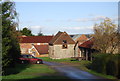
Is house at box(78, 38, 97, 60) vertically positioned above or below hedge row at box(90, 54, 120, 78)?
above

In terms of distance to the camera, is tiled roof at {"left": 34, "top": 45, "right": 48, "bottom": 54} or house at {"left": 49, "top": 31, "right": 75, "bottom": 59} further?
tiled roof at {"left": 34, "top": 45, "right": 48, "bottom": 54}

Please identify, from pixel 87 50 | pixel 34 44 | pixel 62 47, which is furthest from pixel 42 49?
pixel 87 50

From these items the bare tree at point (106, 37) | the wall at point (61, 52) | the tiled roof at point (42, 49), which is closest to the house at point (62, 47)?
the wall at point (61, 52)

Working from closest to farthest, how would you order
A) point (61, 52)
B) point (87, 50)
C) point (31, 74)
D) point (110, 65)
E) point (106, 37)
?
point (110, 65)
point (31, 74)
point (106, 37)
point (87, 50)
point (61, 52)

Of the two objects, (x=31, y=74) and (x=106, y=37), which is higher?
(x=106, y=37)

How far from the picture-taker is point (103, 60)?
17797 mm

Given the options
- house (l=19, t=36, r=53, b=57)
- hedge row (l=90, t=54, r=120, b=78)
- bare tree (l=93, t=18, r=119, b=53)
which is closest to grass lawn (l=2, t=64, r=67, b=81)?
hedge row (l=90, t=54, r=120, b=78)

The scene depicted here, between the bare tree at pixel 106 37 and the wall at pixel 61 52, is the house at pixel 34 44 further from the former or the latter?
the bare tree at pixel 106 37

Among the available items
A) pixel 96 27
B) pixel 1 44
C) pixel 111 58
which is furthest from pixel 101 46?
pixel 1 44

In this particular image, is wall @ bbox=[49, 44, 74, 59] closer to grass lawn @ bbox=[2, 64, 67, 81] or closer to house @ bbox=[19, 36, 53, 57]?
house @ bbox=[19, 36, 53, 57]

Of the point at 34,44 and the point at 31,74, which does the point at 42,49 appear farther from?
the point at 31,74

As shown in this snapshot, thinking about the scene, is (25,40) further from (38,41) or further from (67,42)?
(67,42)

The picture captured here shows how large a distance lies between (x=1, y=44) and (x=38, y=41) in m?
58.2

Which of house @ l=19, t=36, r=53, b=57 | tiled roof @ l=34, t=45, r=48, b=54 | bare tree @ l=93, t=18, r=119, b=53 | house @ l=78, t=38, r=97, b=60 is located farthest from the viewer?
house @ l=19, t=36, r=53, b=57
